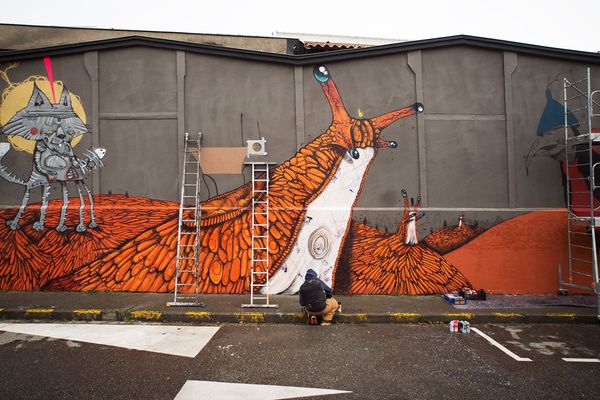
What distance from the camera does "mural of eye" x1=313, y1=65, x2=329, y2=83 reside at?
772 centimetres

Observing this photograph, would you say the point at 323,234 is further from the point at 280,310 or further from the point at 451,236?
the point at 451,236

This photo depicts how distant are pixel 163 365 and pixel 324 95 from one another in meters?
5.93

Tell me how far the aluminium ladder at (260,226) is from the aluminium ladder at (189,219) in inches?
46.1

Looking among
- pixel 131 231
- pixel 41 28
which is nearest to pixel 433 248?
pixel 131 231

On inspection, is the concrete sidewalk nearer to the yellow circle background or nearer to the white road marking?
the white road marking

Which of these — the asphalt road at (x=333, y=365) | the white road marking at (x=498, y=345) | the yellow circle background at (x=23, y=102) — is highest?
Answer: the yellow circle background at (x=23, y=102)

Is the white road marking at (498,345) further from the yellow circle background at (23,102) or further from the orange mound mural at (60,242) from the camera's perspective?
the yellow circle background at (23,102)

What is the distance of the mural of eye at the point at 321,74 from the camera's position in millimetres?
7719

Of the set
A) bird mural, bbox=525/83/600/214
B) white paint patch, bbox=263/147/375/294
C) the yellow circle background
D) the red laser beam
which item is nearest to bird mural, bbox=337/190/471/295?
white paint patch, bbox=263/147/375/294

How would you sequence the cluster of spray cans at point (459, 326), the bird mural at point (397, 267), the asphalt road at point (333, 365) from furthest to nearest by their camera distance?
the bird mural at point (397, 267), the cluster of spray cans at point (459, 326), the asphalt road at point (333, 365)

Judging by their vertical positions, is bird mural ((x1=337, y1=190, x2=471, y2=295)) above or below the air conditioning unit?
below

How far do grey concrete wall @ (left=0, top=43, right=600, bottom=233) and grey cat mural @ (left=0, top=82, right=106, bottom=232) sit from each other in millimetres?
218

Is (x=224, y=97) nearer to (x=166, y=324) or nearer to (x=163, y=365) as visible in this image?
(x=166, y=324)

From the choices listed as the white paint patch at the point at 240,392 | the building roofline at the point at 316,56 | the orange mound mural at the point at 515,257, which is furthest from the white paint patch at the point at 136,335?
the building roofline at the point at 316,56
